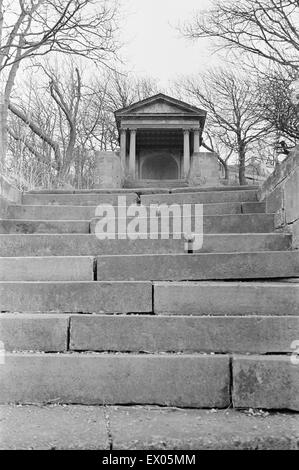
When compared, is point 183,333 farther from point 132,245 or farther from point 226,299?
point 132,245

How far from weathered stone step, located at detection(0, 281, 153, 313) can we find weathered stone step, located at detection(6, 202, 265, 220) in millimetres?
1782

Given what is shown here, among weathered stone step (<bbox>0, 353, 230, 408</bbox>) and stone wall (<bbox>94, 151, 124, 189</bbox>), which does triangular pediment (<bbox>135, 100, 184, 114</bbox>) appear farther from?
weathered stone step (<bbox>0, 353, 230, 408</bbox>)

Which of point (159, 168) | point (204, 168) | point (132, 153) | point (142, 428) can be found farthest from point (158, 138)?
point (142, 428)

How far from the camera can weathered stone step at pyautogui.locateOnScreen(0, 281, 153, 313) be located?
2.90 meters

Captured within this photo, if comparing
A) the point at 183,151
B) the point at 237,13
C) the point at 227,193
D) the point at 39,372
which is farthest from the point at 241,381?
the point at 183,151

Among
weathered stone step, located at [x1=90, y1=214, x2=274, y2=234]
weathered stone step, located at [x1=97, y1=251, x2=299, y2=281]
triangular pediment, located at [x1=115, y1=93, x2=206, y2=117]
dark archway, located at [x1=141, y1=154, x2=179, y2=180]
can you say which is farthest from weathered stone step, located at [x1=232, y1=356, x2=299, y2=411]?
dark archway, located at [x1=141, y1=154, x2=179, y2=180]

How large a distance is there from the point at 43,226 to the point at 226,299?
91.1 inches

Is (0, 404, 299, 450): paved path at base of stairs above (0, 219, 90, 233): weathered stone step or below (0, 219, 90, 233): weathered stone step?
below

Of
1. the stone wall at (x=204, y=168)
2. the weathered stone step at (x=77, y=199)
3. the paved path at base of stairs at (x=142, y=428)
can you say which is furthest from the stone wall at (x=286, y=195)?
the stone wall at (x=204, y=168)

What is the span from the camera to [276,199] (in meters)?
4.11

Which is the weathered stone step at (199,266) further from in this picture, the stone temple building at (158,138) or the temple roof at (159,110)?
the temple roof at (159,110)
